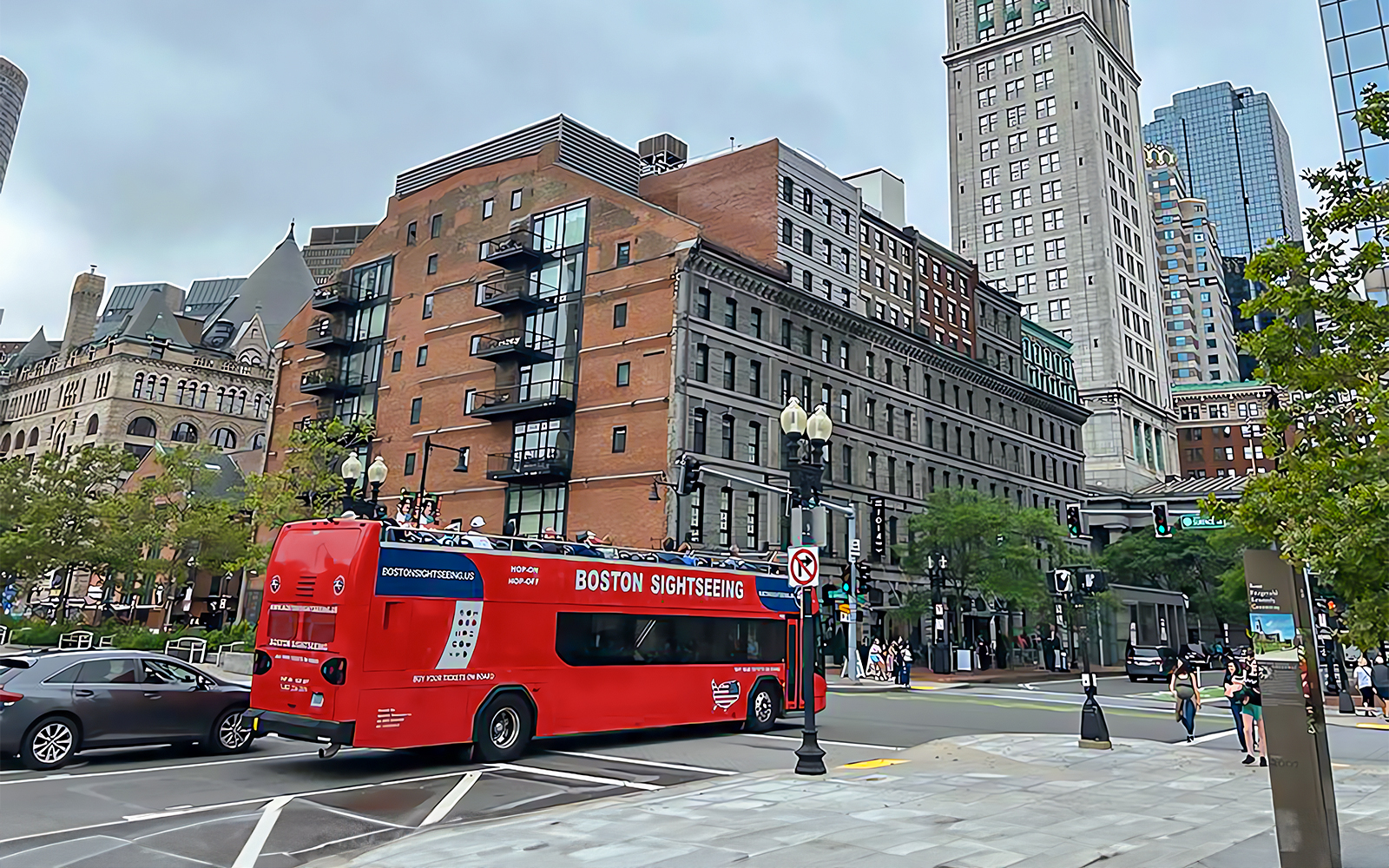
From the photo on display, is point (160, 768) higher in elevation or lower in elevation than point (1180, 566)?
lower

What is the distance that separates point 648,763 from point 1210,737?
43.4 feet

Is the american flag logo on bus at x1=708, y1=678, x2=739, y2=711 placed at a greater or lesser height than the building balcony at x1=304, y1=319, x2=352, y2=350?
lesser

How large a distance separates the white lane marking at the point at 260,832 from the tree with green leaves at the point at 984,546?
39.3 m

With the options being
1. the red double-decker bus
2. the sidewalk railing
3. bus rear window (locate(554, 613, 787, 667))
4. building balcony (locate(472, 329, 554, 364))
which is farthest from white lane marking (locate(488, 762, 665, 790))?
building balcony (locate(472, 329, 554, 364))

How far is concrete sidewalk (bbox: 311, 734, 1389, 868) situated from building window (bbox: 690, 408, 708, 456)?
2967 cm

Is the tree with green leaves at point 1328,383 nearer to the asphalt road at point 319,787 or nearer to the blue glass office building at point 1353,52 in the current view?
the asphalt road at point 319,787

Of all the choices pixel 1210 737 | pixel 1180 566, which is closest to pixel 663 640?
pixel 1210 737

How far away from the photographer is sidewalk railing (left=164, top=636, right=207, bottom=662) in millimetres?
34938

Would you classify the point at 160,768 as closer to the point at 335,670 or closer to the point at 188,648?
the point at 335,670

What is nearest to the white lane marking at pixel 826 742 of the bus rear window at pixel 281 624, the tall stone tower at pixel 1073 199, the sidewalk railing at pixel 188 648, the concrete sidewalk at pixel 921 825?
the concrete sidewalk at pixel 921 825

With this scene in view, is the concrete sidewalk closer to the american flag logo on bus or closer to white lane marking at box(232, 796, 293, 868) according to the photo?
white lane marking at box(232, 796, 293, 868)

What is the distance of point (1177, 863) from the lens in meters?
8.25

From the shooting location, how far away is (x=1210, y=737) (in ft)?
68.2

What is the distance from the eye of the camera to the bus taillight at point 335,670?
13.2 metres
